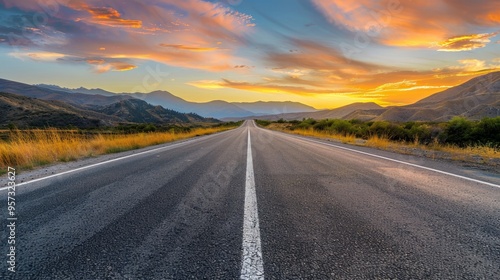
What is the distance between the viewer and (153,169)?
7.09 metres

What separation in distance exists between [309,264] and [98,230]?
2.30 meters

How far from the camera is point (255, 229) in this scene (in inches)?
114

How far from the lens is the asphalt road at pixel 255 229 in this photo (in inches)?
82.5

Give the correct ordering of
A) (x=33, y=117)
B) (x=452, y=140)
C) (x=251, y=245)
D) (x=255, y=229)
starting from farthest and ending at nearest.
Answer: (x=33, y=117)
(x=452, y=140)
(x=255, y=229)
(x=251, y=245)

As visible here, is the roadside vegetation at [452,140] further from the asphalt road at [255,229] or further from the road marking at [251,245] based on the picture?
the road marking at [251,245]

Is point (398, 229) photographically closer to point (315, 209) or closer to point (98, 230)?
point (315, 209)

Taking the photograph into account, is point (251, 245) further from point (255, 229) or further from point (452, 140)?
point (452, 140)

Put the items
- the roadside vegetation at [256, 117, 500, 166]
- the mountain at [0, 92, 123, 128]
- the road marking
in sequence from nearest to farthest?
the road marking → the roadside vegetation at [256, 117, 500, 166] → the mountain at [0, 92, 123, 128]

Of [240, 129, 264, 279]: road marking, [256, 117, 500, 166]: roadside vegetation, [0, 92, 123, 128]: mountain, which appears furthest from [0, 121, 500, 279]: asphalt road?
[0, 92, 123, 128]: mountain

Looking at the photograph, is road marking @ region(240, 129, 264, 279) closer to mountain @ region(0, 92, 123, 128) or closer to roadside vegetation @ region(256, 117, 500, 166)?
roadside vegetation @ region(256, 117, 500, 166)

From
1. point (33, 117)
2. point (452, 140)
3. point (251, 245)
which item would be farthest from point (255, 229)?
point (33, 117)

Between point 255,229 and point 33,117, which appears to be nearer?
point 255,229

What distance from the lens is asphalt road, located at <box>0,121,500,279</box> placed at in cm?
210

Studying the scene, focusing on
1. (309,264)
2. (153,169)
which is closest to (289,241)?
(309,264)
